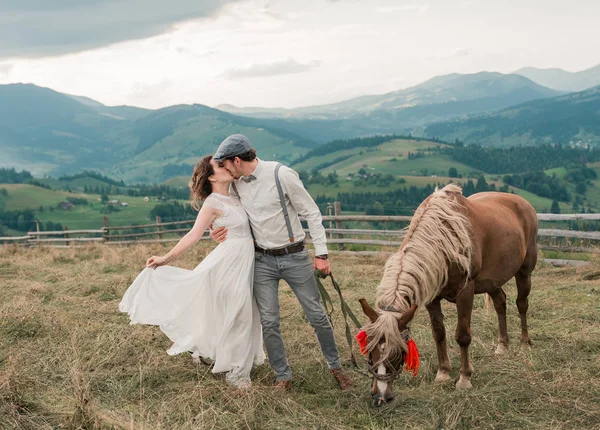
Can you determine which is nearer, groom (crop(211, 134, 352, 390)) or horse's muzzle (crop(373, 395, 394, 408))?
horse's muzzle (crop(373, 395, 394, 408))

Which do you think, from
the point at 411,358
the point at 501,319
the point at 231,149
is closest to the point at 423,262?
the point at 411,358

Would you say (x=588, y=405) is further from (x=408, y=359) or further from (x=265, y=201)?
(x=265, y=201)

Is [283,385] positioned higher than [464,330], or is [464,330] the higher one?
[464,330]

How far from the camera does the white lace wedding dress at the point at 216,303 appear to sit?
13.8 ft

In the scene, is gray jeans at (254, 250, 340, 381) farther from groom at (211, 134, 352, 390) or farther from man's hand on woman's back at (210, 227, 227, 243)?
man's hand on woman's back at (210, 227, 227, 243)

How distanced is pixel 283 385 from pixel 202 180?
1.74 metres

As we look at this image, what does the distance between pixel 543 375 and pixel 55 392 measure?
3.77 m

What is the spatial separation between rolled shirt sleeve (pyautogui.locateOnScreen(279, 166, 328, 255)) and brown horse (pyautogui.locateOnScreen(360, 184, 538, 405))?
538 mm

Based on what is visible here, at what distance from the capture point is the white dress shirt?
3.97 metres

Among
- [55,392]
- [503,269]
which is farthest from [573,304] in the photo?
[55,392]

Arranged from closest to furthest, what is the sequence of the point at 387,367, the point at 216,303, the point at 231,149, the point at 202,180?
the point at 387,367
the point at 231,149
the point at 202,180
the point at 216,303

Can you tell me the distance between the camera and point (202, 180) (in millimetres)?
4234

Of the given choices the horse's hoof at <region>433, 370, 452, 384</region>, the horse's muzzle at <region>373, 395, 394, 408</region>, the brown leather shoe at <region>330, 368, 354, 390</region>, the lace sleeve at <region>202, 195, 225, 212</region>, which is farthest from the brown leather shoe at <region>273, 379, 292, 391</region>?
the lace sleeve at <region>202, 195, 225, 212</region>

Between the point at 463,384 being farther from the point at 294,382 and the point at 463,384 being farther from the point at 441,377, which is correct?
the point at 294,382
